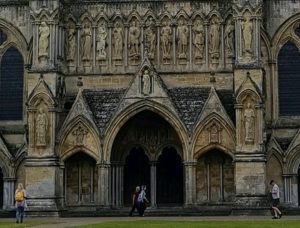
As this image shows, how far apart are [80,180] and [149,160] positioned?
150 inches

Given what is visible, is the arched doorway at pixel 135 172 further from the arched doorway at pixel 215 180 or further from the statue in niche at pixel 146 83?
the statue in niche at pixel 146 83

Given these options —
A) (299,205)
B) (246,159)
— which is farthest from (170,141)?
(299,205)

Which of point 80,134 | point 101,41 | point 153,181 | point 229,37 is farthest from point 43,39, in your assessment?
point 229,37

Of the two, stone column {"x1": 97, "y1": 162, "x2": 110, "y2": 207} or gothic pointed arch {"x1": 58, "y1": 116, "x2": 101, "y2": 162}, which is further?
gothic pointed arch {"x1": 58, "y1": 116, "x2": 101, "y2": 162}

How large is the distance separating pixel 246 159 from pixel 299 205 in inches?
189

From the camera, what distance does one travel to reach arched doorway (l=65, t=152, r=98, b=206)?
3925 centimetres

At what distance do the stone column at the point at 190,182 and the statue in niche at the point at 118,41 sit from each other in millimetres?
6909

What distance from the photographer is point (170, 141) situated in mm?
39719

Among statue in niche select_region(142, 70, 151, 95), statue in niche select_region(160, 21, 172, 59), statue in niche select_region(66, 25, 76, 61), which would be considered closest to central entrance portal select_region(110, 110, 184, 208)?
statue in niche select_region(142, 70, 151, 95)

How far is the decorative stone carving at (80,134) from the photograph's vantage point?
38.4 metres

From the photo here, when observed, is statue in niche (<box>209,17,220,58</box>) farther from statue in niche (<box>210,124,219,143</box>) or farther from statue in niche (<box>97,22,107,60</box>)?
statue in niche (<box>97,22,107,60</box>)

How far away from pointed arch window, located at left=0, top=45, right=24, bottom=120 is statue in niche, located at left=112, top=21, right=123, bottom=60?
5851 millimetres

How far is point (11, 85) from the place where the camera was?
42000 mm

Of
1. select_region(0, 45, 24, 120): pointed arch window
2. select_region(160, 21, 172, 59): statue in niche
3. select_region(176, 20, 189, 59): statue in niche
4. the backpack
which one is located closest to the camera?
the backpack
